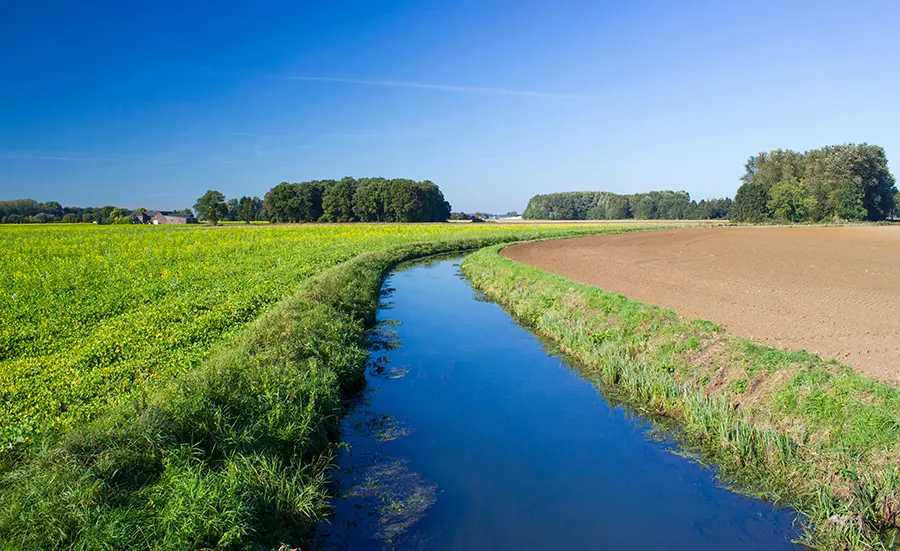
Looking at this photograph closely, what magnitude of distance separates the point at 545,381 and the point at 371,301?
7.95 meters

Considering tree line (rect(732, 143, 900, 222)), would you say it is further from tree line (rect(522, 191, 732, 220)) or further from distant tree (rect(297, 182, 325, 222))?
distant tree (rect(297, 182, 325, 222))

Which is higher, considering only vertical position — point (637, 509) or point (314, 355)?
point (314, 355)

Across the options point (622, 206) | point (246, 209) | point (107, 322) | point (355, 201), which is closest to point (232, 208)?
point (246, 209)

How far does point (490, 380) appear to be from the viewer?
11297 millimetres

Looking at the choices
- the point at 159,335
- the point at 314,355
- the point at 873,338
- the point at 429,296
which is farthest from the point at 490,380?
the point at 429,296

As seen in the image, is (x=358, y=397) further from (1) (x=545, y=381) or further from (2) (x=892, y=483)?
(2) (x=892, y=483)

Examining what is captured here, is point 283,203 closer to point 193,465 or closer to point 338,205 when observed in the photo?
point 338,205

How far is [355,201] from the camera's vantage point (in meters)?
106

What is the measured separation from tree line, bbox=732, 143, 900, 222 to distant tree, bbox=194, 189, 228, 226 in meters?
98.9

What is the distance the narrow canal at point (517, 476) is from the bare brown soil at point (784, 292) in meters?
3.86

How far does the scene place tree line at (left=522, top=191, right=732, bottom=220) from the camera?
142 metres

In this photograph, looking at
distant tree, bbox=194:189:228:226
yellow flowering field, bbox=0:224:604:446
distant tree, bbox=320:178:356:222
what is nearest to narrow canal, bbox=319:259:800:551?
yellow flowering field, bbox=0:224:604:446

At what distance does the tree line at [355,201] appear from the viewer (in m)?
104

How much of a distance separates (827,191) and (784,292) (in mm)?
90586
